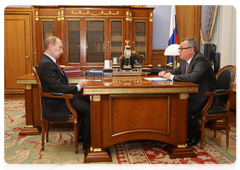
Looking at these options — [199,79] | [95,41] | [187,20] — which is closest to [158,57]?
[187,20]

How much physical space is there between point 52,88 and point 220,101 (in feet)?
6.77

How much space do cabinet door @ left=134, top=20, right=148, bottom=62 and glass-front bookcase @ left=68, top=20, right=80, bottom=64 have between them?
1580 mm

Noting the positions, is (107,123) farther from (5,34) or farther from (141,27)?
(5,34)

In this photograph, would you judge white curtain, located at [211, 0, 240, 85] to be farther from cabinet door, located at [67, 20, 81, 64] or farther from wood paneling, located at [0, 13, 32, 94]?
wood paneling, located at [0, 13, 32, 94]

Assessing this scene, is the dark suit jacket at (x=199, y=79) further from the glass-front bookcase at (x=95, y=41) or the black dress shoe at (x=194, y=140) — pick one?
the glass-front bookcase at (x=95, y=41)

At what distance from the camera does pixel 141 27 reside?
636 centimetres

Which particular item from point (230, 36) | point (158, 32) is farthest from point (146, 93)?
point (158, 32)

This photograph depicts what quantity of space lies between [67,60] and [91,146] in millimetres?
4135

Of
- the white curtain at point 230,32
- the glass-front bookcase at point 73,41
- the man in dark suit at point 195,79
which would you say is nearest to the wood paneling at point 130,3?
the glass-front bookcase at point 73,41

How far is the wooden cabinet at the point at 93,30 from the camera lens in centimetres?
611

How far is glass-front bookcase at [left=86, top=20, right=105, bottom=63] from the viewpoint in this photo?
20.4ft

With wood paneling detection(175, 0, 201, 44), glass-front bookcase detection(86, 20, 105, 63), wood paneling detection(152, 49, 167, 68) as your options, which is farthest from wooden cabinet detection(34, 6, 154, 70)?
wood paneling detection(175, 0, 201, 44)

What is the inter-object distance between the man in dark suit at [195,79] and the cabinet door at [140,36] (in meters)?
3.51

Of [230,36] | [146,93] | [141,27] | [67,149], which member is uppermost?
[141,27]
